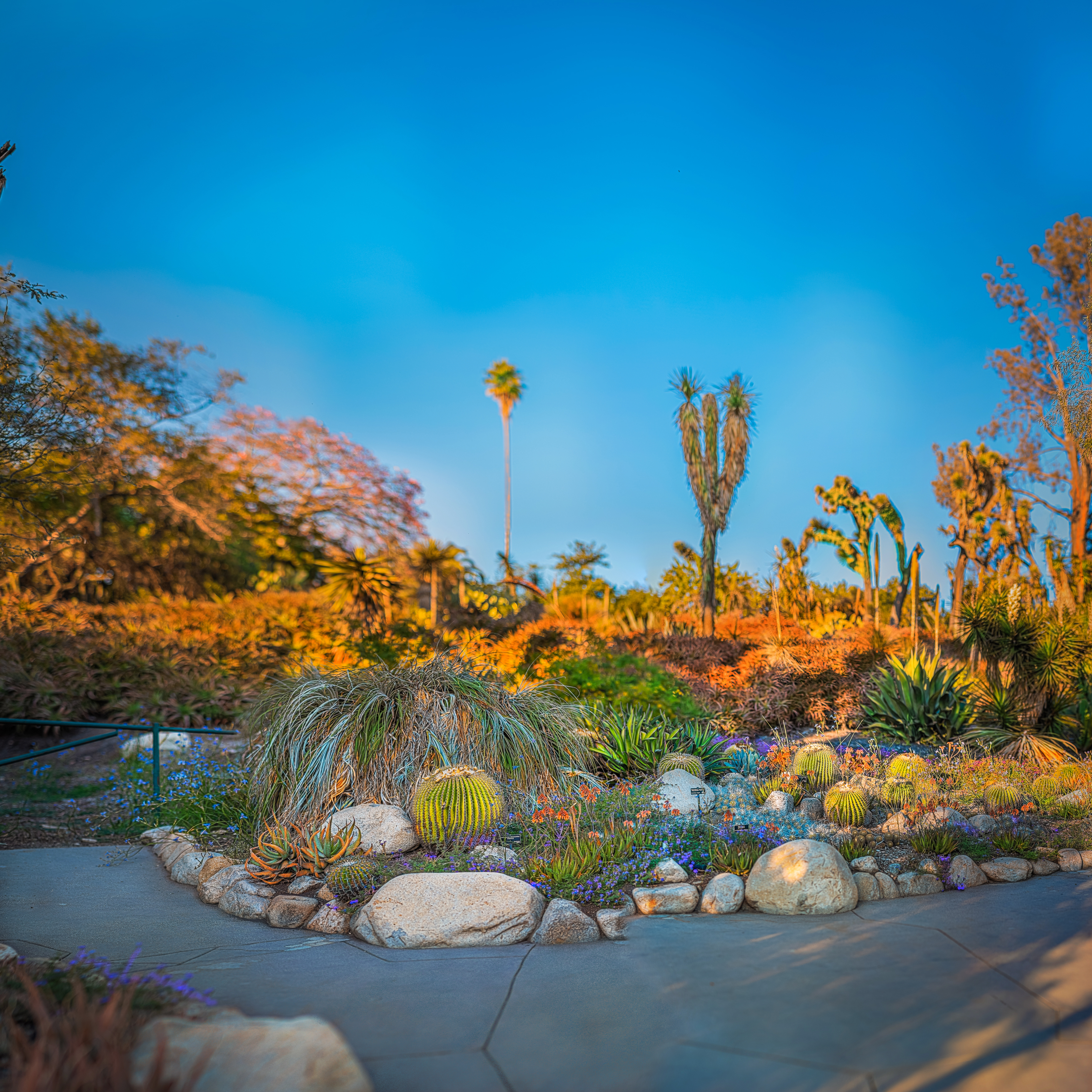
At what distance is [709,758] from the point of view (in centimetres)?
702

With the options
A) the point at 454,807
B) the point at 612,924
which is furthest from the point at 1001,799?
the point at 454,807

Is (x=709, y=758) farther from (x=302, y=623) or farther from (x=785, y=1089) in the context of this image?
(x=302, y=623)

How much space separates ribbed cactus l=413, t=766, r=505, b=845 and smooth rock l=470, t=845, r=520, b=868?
0.99 feet

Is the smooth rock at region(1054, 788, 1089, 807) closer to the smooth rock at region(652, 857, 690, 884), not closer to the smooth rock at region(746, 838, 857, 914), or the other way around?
the smooth rock at region(746, 838, 857, 914)

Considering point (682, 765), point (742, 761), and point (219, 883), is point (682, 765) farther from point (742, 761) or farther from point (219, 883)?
point (219, 883)

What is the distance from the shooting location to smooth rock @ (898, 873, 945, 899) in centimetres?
406

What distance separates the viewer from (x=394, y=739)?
5.64m

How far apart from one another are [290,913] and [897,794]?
4326 mm

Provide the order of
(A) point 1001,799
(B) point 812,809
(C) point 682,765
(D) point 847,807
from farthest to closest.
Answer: (C) point 682,765 → (B) point 812,809 → (A) point 1001,799 → (D) point 847,807

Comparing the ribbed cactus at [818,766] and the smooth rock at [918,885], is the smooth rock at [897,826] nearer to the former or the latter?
the smooth rock at [918,885]

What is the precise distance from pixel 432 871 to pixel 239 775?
2841 mm

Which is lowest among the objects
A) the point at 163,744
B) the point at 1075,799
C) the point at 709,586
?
the point at 163,744

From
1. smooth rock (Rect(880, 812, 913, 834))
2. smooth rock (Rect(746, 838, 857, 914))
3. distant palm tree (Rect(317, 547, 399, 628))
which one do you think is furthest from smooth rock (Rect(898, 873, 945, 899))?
distant palm tree (Rect(317, 547, 399, 628))

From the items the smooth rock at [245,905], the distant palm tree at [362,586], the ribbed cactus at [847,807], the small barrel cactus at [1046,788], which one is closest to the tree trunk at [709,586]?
Result: the distant palm tree at [362,586]
